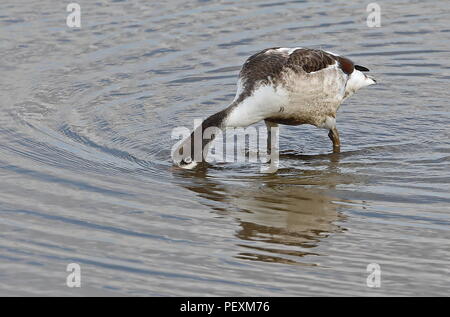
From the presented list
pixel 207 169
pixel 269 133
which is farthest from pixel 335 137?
pixel 207 169

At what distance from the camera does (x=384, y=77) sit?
13648 mm

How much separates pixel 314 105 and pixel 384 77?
2.94 metres

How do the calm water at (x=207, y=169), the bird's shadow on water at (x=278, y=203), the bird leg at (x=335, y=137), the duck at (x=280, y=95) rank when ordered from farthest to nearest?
the bird leg at (x=335, y=137) → the duck at (x=280, y=95) → the bird's shadow on water at (x=278, y=203) → the calm water at (x=207, y=169)

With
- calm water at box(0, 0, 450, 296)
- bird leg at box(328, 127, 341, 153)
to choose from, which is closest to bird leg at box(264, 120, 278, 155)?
calm water at box(0, 0, 450, 296)

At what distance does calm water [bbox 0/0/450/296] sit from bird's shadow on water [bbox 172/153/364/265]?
3cm

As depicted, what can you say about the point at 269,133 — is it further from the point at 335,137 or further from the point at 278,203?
the point at 278,203

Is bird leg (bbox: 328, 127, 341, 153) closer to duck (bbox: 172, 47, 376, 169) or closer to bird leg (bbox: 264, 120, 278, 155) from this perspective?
duck (bbox: 172, 47, 376, 169)

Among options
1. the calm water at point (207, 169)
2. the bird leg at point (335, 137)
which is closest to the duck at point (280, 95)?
the bird leg at point (335, 137)

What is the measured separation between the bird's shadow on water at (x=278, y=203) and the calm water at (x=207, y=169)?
1.1 inches

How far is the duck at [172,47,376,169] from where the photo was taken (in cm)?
1042

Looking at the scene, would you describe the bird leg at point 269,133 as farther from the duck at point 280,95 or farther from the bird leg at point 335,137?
the bird leg at point 335,137

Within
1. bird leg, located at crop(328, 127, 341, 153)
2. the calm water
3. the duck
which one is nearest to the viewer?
the calm water

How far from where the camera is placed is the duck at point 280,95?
1042 centimetres

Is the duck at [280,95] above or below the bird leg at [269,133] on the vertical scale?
above
